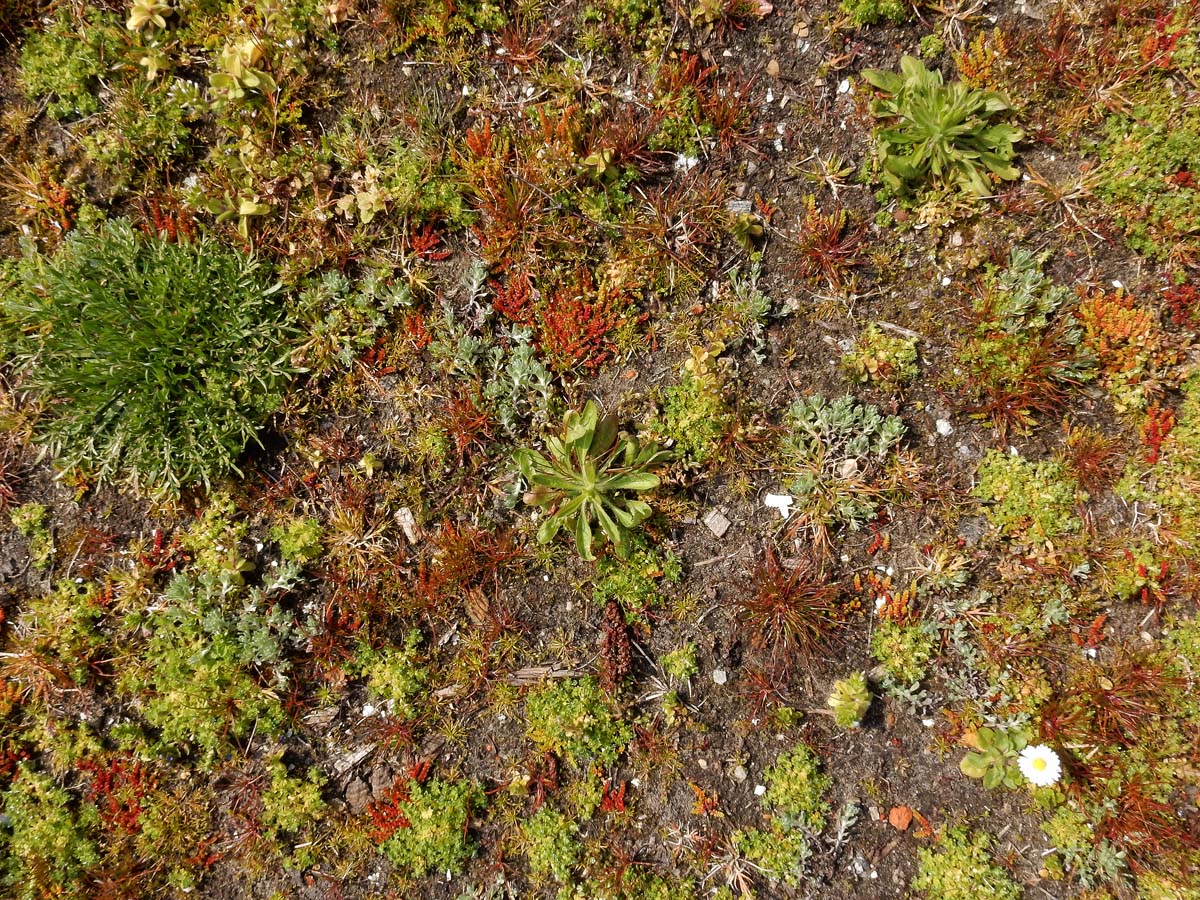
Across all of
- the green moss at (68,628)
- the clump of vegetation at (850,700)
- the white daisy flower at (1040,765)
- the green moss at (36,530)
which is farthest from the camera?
the green moss at (36,530)

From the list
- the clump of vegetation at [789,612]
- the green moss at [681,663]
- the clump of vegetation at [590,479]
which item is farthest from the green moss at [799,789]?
the clump of vegetation at [590,479]

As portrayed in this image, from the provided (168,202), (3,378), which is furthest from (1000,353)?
(3,378)

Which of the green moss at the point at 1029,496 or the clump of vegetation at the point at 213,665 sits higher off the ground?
the clump of vegetation at the point at 213,665

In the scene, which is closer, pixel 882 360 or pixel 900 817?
pixel 900 817

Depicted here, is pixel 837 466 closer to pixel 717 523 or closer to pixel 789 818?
pixel 717 523

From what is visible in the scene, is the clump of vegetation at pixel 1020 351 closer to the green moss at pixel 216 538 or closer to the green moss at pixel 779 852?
the green moss at pixel 779 852

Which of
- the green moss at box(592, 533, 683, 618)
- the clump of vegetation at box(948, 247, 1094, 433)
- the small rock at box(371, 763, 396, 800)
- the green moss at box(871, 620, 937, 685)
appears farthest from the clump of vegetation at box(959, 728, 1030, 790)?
the small rock at box(371, 763, 396, 800)

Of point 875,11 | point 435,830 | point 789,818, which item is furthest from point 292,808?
point 875,11
